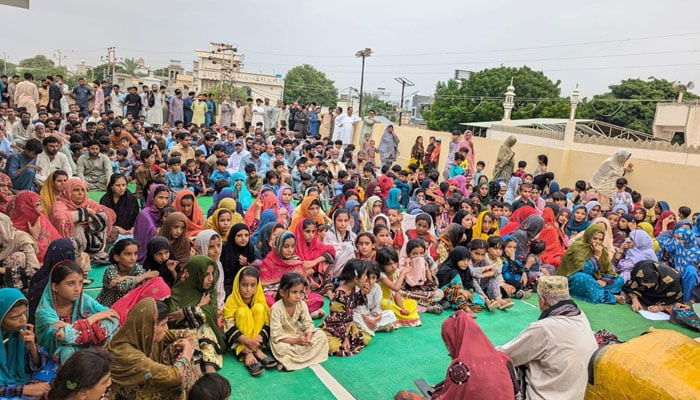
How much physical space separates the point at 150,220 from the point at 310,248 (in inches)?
67.1

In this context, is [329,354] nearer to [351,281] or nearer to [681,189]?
[351,281]

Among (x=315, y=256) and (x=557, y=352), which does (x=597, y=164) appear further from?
(x=557, y=352)

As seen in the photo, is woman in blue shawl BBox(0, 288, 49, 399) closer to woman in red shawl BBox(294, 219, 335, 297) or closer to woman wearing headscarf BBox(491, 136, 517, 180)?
woman in red shawl BBox(294, 219, 335, 297)

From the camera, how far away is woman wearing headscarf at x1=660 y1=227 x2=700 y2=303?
209 inches

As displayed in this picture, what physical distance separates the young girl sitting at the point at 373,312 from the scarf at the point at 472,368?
153 centimetres

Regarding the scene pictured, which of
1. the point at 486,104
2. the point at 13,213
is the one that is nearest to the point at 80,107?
the point at 13,213

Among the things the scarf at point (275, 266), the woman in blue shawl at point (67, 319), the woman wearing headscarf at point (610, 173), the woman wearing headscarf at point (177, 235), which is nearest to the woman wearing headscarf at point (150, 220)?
the woman wearing headscarf at point (177, 235)

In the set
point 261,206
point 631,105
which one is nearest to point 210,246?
point 261,206

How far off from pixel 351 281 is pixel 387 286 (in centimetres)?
60

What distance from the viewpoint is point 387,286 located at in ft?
14.7

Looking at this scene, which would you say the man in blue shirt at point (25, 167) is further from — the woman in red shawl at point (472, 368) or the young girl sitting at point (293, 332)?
the woman in red shawl at point (472, 368)

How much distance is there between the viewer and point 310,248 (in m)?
5.12

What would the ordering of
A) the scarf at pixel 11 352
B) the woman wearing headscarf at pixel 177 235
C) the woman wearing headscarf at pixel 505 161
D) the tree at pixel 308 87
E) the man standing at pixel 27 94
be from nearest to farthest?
the scarf at pixel 11 352, the woman wearing headscarf at pixel 177 235, the woman wearing headscarf at pixel 505 161, the man standing at pixel 27 94, the tree at pixel 308 87

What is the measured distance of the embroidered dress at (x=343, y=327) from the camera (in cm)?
384
